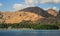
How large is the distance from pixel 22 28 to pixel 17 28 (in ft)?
16.0

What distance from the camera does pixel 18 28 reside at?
181500 millimetres

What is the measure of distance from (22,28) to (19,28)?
380 centimetres

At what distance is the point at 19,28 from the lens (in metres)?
180

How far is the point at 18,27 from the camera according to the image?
181000mm

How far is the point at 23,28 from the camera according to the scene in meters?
182

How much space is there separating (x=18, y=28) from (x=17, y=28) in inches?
38.4

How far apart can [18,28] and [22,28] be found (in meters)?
3.96

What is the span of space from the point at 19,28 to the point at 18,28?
6.00 ft

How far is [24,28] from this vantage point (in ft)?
597

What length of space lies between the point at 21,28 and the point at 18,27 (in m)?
3.40

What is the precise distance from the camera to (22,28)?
18262cm

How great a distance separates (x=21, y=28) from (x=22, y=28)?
0.97 metres

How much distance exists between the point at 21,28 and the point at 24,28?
3012mm
